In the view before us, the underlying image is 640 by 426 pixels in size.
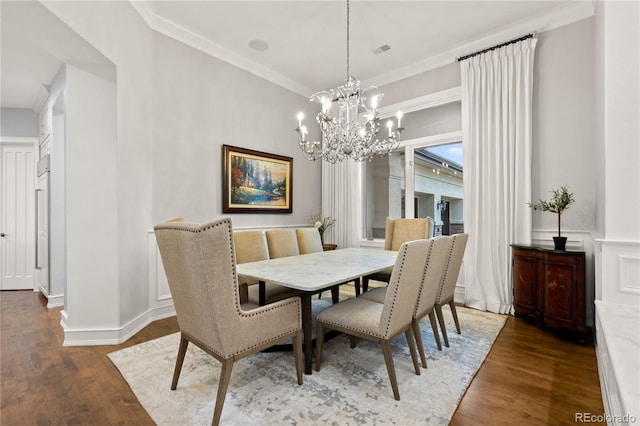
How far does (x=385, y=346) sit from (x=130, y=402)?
5.02 ft

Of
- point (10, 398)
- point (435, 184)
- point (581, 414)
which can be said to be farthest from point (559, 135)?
point (10, 398)

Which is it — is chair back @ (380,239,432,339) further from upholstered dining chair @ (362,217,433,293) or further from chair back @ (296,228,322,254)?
chair back @ (296,228,322,254)

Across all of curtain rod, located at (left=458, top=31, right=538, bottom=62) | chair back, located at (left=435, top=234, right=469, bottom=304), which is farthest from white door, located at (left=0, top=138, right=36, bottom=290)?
curtain rod, located at (left=458, top=31, right=538, bottom=62)

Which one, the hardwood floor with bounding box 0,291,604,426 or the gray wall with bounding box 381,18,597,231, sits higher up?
the gray wall with bounding box 381,18,597,231

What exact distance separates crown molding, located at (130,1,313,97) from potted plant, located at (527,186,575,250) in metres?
3.61

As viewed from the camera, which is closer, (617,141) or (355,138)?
(617,141)

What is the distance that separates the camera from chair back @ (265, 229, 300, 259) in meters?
3.17

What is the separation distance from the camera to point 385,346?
70.1 inches

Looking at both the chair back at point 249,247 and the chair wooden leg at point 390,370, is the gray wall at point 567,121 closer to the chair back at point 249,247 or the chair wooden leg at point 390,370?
the chair wooden leg at point 390,370

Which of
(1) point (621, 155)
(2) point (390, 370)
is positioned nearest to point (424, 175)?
(1) point (621, 155)

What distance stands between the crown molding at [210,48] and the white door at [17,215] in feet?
10.6

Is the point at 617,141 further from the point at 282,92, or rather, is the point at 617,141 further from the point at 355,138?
the point at 282,92

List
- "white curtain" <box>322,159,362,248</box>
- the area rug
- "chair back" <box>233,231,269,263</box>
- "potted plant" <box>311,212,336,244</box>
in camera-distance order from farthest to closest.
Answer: "potted plant" <box>311,212,336,244</box>, "white curtain" <box>322,159,362,248</box>, "chair back" <box>233,231,269,263</box>, the area rug

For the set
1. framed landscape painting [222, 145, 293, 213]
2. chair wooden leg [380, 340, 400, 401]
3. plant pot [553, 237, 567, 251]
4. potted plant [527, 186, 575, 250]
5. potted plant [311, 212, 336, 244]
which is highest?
framed landscape painting [222, 145, 293, 213]
